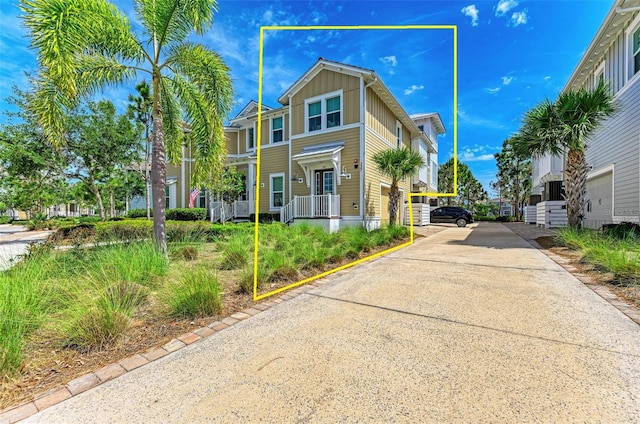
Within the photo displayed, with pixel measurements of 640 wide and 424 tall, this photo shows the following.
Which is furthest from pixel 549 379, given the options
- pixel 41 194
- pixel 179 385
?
pixel 41 194

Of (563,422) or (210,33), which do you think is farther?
(210,33)

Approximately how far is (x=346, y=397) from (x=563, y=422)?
4.32 ft

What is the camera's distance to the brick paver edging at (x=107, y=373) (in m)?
1.95

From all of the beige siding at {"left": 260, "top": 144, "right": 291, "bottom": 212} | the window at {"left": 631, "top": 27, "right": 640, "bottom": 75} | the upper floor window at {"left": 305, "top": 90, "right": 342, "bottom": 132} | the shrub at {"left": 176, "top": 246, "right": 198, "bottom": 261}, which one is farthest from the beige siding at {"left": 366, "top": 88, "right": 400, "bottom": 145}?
the shrub at {"left": 176, "top": 246, "right": 198, "bottom": 261}

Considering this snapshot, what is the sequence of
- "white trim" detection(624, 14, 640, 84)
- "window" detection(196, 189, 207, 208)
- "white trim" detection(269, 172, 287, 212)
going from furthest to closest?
"window" detection(196, 189, 207, 208) → "white trim" detection(269, 172, 287, 212) → "white trim" detection(624, 14, 640, 84)

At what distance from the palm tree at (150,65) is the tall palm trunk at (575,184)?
420 inches

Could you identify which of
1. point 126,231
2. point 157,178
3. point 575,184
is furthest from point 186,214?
point 575,184

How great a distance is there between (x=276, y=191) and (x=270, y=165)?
1497 millimetres

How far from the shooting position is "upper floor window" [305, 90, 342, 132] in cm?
1323

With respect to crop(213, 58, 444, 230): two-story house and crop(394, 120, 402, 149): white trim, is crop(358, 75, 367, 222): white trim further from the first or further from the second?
crop(394, 120, 402, 149): white trim

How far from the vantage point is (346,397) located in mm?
2006

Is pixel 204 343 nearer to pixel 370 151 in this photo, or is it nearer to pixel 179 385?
pixel 179 385

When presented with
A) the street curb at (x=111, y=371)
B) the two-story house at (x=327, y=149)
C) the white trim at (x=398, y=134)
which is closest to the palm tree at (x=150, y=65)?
the street curb at (x=111, y=371)

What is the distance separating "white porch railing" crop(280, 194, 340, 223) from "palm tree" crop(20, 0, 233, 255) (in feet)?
19.3
